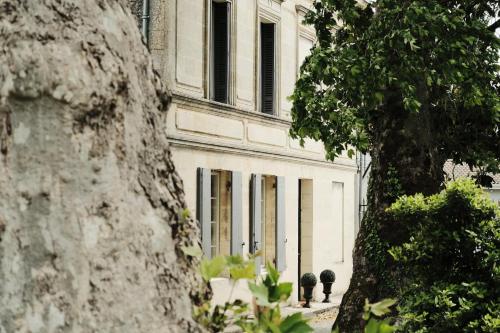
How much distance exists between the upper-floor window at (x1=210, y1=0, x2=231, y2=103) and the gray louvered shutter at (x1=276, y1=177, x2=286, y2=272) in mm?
2580

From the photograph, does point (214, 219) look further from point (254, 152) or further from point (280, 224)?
point (280, 224)

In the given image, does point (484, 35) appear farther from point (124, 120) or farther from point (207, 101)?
point (124, 120)

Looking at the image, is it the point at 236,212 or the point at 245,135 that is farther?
the point at 245,135

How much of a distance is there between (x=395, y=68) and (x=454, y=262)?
402cm

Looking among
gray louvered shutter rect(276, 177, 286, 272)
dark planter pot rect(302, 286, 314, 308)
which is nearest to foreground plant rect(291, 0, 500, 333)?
gray louvered shutter rect(276, 177, 286, 272)

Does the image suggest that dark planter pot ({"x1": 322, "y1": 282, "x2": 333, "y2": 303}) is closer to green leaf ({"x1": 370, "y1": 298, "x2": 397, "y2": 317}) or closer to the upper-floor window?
the upper-floor window

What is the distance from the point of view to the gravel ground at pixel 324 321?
1586cm

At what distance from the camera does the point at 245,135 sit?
19.0m

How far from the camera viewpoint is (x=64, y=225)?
1.79m

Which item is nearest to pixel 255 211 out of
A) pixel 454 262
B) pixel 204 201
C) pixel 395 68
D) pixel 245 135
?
pixel 245 135

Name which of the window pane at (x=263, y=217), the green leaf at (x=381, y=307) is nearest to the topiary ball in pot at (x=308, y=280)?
the window pane at (x=263, y=217)

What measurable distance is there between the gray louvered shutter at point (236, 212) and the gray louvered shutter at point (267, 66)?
3111 mm

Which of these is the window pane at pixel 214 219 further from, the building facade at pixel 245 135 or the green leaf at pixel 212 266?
the green leaf at pixel 212 266

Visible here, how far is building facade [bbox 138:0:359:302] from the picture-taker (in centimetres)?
1650
